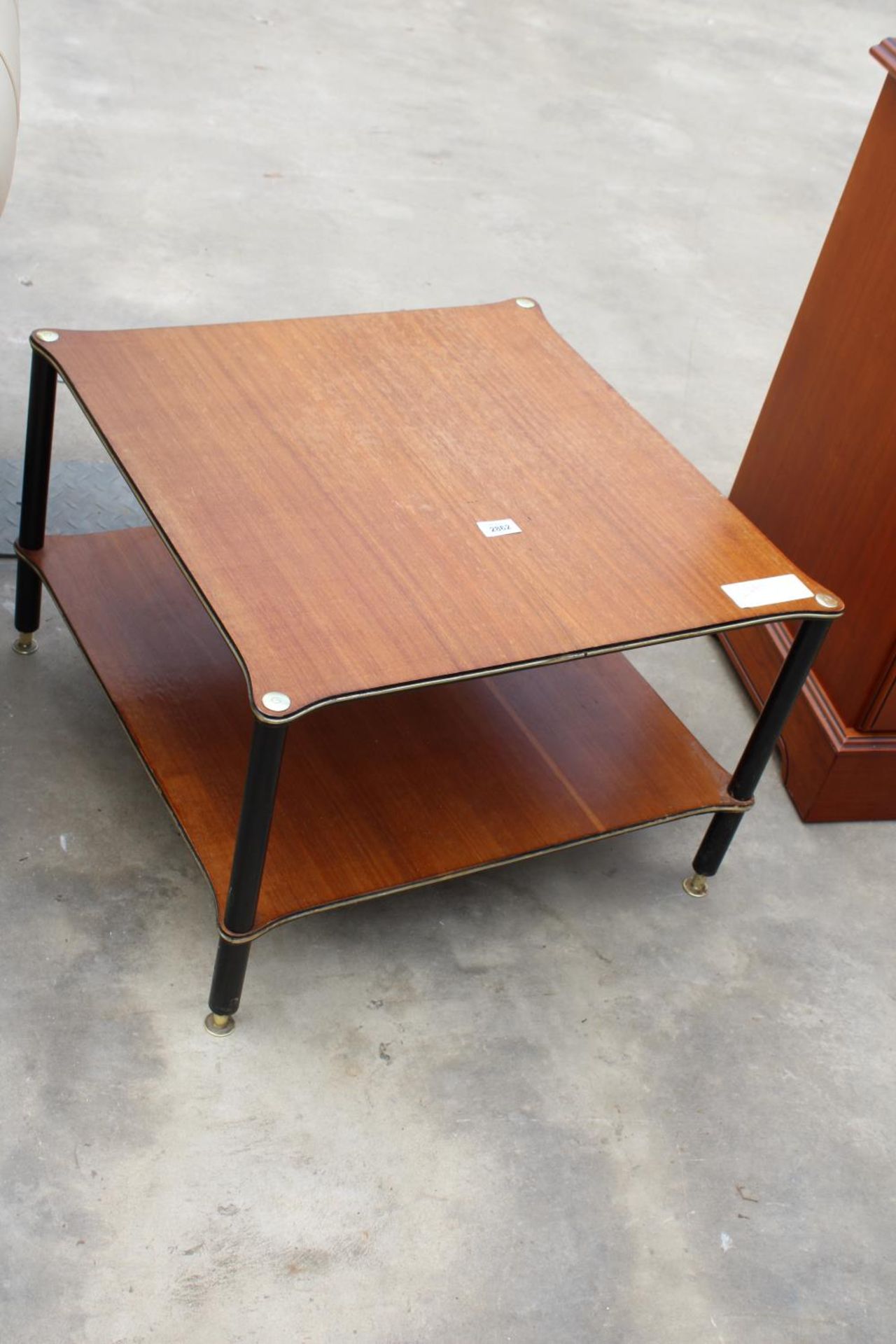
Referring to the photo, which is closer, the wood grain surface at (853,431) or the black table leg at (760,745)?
the black table leg at (760,745)

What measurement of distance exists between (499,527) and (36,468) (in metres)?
0.69

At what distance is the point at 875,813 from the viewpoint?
2.29m

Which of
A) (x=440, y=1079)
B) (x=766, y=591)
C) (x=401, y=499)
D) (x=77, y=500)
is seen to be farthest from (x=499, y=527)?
(x=77, y=500)

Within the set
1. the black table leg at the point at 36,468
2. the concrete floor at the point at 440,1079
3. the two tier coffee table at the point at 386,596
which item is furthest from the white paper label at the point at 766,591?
the black table leg at the point at 36,468

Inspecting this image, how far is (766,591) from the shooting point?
5.81 ft

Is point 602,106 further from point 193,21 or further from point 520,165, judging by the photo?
point 193,21

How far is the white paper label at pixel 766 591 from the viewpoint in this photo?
1.75 metres

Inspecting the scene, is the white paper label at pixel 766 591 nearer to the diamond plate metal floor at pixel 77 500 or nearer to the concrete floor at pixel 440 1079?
→ the concrete floor at pixel 440 1079

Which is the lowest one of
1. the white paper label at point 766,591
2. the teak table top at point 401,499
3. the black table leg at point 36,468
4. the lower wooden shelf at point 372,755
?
the lower wooden shelf at point 372,755

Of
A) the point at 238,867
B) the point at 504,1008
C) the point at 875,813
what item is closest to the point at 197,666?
the point at 238,867

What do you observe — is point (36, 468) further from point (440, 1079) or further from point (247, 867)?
point (440, 1079)

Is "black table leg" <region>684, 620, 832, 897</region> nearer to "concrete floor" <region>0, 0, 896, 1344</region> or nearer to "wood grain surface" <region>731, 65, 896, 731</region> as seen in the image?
"concrete floor" <region>0, 0, 896, 1344</region>

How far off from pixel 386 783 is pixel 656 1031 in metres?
0.47

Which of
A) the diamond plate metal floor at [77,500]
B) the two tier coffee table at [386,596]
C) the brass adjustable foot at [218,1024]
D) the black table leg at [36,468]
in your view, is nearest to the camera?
the two tier coffee table at [386,596]
